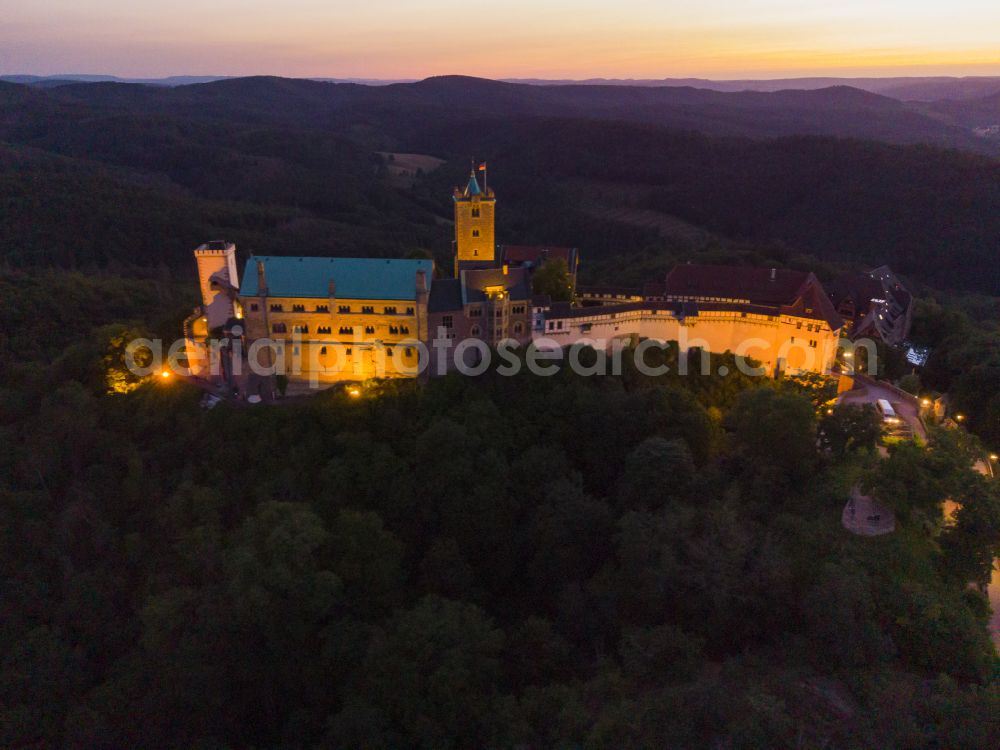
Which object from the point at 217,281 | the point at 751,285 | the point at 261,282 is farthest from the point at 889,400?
the point at 217,281

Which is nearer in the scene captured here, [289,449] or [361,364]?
[289,449]

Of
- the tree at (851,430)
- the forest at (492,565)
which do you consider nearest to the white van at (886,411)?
the forest at (492,565)

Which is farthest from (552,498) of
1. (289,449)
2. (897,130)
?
(897,130)

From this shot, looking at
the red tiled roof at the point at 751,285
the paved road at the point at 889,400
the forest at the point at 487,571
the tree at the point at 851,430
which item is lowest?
the forest at the point at 487,571

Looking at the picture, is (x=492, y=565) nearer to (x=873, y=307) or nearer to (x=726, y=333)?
(x=726, y=333)

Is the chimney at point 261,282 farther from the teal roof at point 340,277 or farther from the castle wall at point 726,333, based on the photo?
the castle wall at point 726,333

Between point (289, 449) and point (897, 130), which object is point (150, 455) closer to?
point (289, 449)

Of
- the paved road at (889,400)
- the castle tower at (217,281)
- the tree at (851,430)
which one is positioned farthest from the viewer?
the castle tower at (217,281)
